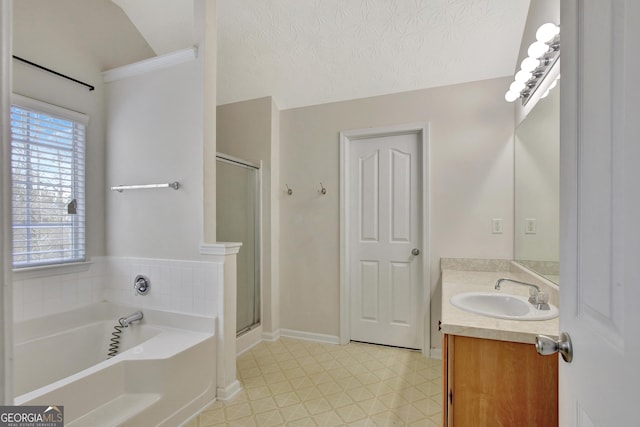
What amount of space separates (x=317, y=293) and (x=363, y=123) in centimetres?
167

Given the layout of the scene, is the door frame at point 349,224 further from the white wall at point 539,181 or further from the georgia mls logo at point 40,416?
the georgia mls logo at point 40,416

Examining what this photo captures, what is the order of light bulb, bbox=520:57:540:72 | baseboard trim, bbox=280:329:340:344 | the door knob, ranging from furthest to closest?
1. baseboard trim, bbox=280:329:340:344
2. light bulb, bbox=520:57:540:72
3. the door knob

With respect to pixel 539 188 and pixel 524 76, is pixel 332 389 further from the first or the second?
pixel 524 76

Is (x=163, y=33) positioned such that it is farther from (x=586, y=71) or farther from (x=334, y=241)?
(x=586, y=71)

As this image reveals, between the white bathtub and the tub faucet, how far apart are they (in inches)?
1.5

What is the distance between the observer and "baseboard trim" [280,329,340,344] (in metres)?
2.73

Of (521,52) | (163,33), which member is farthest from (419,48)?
(163,33)

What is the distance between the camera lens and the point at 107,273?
2.29 m

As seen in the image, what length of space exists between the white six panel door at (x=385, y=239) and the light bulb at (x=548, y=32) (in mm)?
1146

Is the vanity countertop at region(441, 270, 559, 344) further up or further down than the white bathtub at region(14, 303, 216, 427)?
further up

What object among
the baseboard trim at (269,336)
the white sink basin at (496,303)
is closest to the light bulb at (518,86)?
the white sink basin at (496,303)

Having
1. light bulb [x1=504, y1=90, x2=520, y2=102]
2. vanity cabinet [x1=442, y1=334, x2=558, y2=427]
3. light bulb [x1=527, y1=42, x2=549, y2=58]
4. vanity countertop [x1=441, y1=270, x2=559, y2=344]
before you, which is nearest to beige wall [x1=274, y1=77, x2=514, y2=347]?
light bulb [x1=504, y1=90, x2=520, y2=102]

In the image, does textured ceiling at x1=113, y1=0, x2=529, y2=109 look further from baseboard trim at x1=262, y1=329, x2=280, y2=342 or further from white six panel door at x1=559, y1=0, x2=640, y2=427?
baseboard trim at x1=262, y1=329, x2=280, y2=342

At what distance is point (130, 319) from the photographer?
204 cm
